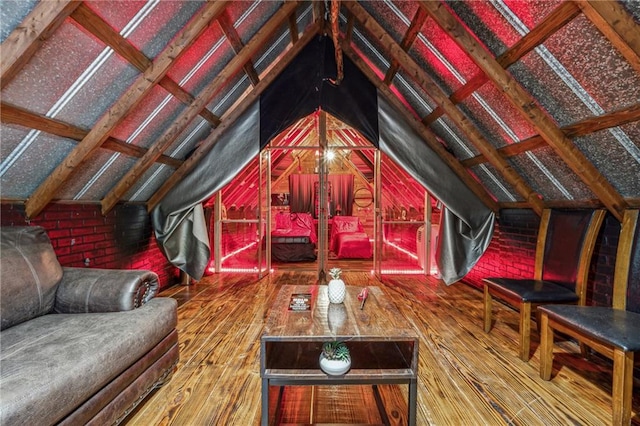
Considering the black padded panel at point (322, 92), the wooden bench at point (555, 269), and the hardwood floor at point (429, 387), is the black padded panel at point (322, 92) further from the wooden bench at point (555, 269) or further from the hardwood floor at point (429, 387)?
the hardwood floor at point (429, 387)

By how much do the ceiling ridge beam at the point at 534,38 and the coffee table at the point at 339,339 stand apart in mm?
1801

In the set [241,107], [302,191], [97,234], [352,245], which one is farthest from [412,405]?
[302,191]

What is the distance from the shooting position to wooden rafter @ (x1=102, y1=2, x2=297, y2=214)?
107 inches

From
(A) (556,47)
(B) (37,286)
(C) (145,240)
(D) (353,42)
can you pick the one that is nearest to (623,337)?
(A) (556,47)

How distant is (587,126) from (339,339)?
2.06 meters

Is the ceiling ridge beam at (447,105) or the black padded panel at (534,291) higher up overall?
the ceiling ridge beam at (447,105)

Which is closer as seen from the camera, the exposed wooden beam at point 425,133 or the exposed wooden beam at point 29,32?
the exposed wooden beam at point 29,32

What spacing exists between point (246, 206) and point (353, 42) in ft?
10.5

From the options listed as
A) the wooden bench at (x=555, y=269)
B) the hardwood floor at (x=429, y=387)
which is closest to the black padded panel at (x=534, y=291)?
the wooden bench at (x=555, y=269)

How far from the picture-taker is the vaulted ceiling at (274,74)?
65.2 inches

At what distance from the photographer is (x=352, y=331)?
4.94 feet

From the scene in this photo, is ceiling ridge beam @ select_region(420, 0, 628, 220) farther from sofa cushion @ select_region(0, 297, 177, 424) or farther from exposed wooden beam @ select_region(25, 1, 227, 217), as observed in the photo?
sofa cushion @ select_region(0, 297, 177, 424)

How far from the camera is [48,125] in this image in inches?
75.1

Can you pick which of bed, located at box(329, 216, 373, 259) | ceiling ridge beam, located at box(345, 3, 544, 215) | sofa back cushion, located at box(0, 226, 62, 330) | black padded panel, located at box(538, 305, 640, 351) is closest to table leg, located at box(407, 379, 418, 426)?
black padded panel, located at box(538, 305, 640, 351)
